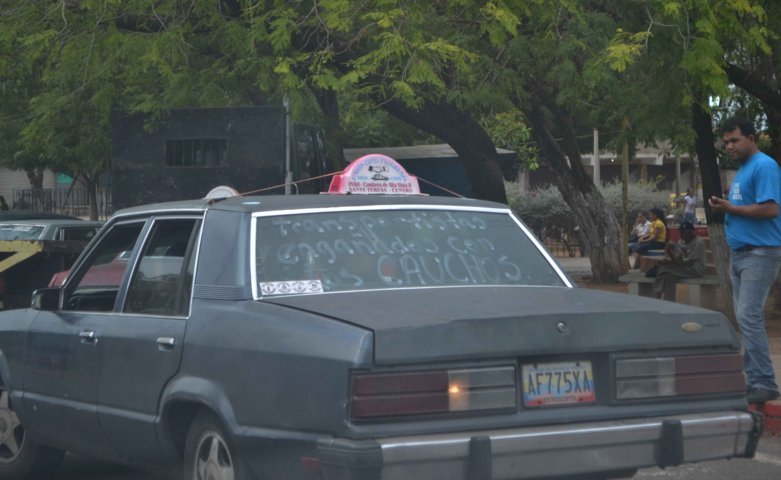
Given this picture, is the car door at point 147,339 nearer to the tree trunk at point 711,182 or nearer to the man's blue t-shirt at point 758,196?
the man's blue t-shirt at point 758,196

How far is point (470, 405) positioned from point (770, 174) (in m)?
4.72

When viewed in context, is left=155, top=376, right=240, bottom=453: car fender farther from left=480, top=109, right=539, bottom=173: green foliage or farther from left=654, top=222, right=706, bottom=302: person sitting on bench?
left=480, top=109, right=539, bottom=173: green foliage

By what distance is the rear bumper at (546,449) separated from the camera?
421 cm

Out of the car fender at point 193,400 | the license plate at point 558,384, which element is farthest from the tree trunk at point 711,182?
the car fender at point 193,400

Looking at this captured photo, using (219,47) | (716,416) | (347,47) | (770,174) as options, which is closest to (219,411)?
(716,416)

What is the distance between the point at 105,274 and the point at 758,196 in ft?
14.8

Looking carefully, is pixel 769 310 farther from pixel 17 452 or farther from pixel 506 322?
pixel 506 322

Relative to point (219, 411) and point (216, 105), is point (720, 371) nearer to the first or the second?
point (219, 411)

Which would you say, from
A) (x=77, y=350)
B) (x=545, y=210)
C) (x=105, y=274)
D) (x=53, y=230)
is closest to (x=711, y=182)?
(x=53, y=230)

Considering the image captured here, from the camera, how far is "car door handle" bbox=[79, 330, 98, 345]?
592 cm

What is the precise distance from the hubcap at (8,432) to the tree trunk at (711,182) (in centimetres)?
893

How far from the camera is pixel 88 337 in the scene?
5.96 meters

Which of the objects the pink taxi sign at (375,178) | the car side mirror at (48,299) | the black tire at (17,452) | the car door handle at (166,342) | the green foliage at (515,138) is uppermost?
the green foliage at (515,138)

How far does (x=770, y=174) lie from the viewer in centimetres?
838
